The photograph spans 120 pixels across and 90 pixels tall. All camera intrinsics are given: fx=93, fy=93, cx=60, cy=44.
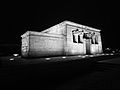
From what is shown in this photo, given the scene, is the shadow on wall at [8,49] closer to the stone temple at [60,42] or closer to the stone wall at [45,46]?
the stone temple at [60,42]

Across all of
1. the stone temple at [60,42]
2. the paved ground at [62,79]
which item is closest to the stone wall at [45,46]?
the stone temple at [60,42]

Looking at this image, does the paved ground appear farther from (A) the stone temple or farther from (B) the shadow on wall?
(B) the shadow on wall

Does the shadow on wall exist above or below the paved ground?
above

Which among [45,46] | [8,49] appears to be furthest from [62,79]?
[8,49]

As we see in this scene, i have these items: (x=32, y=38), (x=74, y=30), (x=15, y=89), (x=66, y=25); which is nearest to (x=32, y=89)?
(x=15, y=89)

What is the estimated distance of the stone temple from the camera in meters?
21.6

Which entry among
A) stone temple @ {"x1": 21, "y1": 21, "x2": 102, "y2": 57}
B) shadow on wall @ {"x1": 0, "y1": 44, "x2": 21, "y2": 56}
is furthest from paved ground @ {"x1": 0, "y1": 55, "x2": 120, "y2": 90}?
shadow on wall @ {"x1": 0, "y1": 44, "x2": 21, "y2": 56}

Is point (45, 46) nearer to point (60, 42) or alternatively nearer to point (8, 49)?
point (60, 42)

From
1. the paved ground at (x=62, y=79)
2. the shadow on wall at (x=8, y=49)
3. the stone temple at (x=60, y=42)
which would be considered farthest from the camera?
the shadow on wall at (x=8, y=49)

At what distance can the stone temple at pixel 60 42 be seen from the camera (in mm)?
21606

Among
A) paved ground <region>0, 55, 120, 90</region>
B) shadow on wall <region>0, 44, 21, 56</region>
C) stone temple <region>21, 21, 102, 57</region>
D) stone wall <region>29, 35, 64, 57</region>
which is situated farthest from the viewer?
shadow on wall <region>0, 44, 21, 56</region>

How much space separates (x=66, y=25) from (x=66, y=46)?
248 inches

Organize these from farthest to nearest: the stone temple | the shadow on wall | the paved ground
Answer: the shadow on wall < the stone temple < the paved ground

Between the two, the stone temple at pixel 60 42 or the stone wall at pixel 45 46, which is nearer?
the stone wall at pixel 45 46
